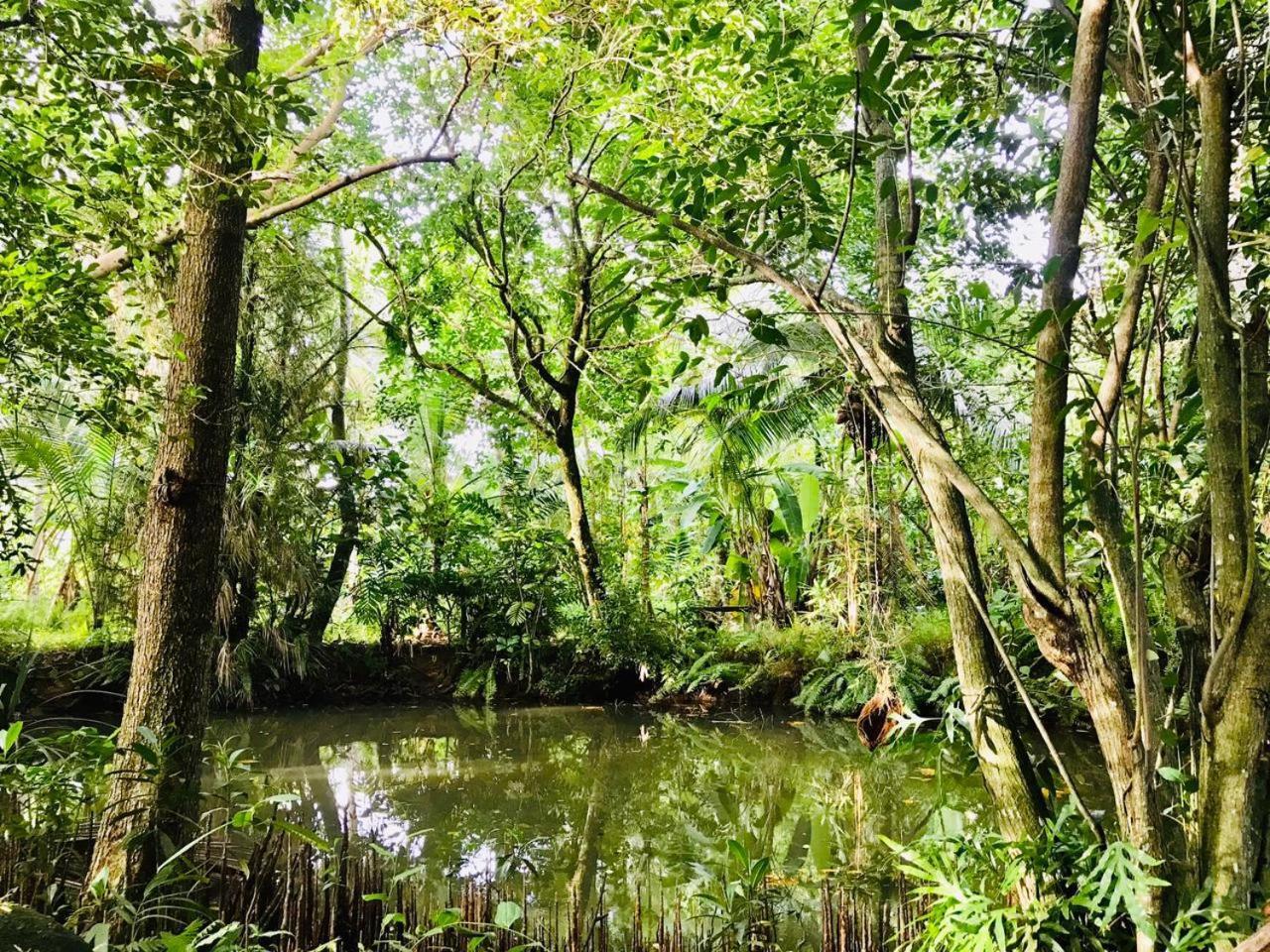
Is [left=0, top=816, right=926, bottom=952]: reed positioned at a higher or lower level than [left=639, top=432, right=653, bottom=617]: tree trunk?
lower

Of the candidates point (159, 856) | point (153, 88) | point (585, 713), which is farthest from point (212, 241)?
point (585, 713)

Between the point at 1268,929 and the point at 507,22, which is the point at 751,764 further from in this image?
the point at 1268,929

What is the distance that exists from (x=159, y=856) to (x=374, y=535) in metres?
6.72

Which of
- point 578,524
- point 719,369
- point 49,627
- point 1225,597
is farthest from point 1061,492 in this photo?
point 49,627

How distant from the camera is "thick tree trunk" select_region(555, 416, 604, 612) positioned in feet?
28.4

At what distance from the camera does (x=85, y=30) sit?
2.08 m

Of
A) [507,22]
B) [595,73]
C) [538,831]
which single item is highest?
[595,73]

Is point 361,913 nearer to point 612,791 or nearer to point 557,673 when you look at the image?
point 612,791

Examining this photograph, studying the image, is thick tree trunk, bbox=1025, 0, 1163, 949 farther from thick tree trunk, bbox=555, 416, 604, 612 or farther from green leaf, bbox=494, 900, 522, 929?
thick tree trunk, bbox=555, 416, 604, 612

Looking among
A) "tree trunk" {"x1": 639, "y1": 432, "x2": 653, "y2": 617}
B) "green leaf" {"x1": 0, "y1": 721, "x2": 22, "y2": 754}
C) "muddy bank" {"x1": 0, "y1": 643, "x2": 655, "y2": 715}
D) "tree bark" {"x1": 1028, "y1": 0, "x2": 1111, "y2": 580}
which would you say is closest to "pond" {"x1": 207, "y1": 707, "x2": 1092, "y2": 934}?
"muddy bank" {"x1": 0, "y1": 643, "x2": 655, "y2": 715}

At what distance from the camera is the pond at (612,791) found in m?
3.87

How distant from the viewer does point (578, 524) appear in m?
8.87

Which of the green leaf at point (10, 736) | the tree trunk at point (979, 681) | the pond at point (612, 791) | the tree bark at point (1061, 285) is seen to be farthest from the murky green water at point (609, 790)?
the green leaf at point (10, 736)

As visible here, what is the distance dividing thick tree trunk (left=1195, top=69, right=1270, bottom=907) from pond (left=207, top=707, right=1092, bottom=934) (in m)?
0.69
